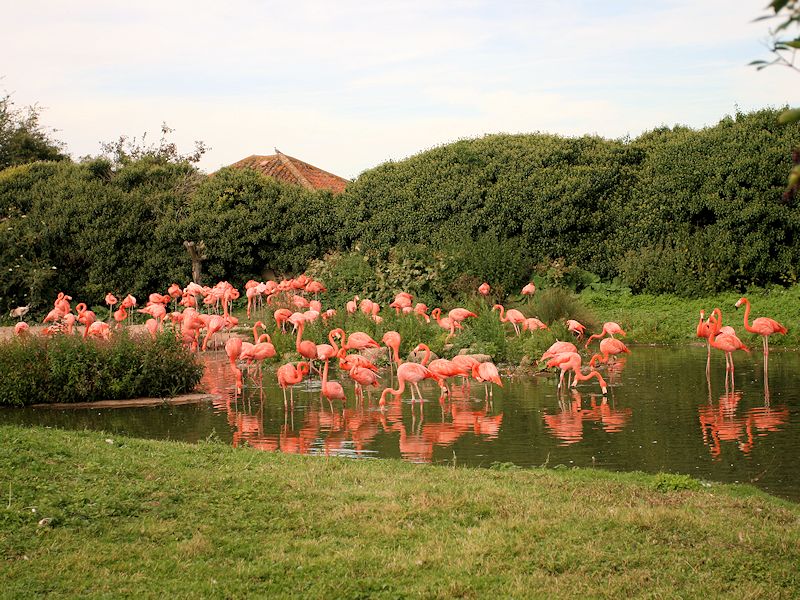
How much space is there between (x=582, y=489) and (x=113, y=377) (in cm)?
767

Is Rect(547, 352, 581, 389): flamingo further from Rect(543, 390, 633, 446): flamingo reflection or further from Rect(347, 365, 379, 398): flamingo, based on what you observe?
Rect(347, 365, 379, 398): flamingo

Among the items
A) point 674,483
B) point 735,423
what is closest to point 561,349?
point 735,423

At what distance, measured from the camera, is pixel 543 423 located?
1034 centimetres

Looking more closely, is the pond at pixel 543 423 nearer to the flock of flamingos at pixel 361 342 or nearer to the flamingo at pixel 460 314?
the flock of flamingos at pixel 361 342

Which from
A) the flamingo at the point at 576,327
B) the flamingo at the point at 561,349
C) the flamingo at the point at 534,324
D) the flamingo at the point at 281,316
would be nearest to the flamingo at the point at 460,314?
the flamingo at the point at 534,324

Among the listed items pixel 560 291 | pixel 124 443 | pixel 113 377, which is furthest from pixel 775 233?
pixel 124 443

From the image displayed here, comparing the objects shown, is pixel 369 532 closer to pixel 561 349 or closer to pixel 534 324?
pixel 561 349

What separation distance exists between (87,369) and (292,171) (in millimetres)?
18727

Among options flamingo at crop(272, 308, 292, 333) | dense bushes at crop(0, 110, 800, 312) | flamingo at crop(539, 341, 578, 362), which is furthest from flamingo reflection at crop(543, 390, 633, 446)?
dense bushes at crop(0, 110, 800, 312)

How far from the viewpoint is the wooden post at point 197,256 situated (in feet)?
81.6

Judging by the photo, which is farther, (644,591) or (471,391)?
(471,391)

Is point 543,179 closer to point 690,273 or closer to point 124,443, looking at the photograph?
point 690,273

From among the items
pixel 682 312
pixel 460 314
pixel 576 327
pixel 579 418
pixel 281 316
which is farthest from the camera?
pixel 682 312

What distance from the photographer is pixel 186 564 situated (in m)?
5.23
